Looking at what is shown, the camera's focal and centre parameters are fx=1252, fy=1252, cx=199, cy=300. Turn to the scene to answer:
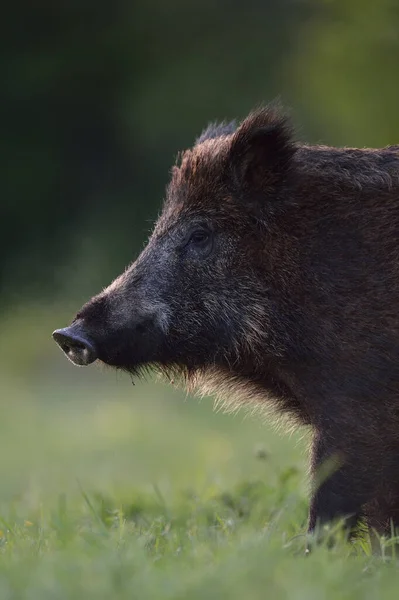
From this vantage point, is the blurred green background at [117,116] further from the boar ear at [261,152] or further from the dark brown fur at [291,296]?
the boar ear at [261,152]

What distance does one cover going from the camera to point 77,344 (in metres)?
4.92

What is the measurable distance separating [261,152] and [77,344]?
3.60 ft

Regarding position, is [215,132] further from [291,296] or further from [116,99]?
[116,99]

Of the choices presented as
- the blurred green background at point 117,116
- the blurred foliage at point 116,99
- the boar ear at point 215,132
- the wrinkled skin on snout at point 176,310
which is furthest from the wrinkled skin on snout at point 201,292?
the blurred foliage at point 116,99

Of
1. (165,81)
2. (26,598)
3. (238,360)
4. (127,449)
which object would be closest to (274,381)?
(238,360)

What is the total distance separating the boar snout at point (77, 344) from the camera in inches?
193

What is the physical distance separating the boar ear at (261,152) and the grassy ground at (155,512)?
1.15 m

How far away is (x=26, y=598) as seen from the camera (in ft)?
10.1

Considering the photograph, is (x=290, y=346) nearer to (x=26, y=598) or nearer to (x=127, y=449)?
(x=26, y=598)

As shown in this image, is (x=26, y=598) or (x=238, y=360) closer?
(x=26, y=598)

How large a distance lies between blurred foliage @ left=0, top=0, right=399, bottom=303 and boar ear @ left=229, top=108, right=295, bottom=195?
12.4 metres

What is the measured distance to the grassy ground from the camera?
3.17m

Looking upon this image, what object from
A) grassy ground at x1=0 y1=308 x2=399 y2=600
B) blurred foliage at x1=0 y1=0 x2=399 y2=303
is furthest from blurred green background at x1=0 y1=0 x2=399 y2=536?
grassy ground at x1=0 y1=308 x2=399 y2=600

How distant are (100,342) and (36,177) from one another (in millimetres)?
15914
